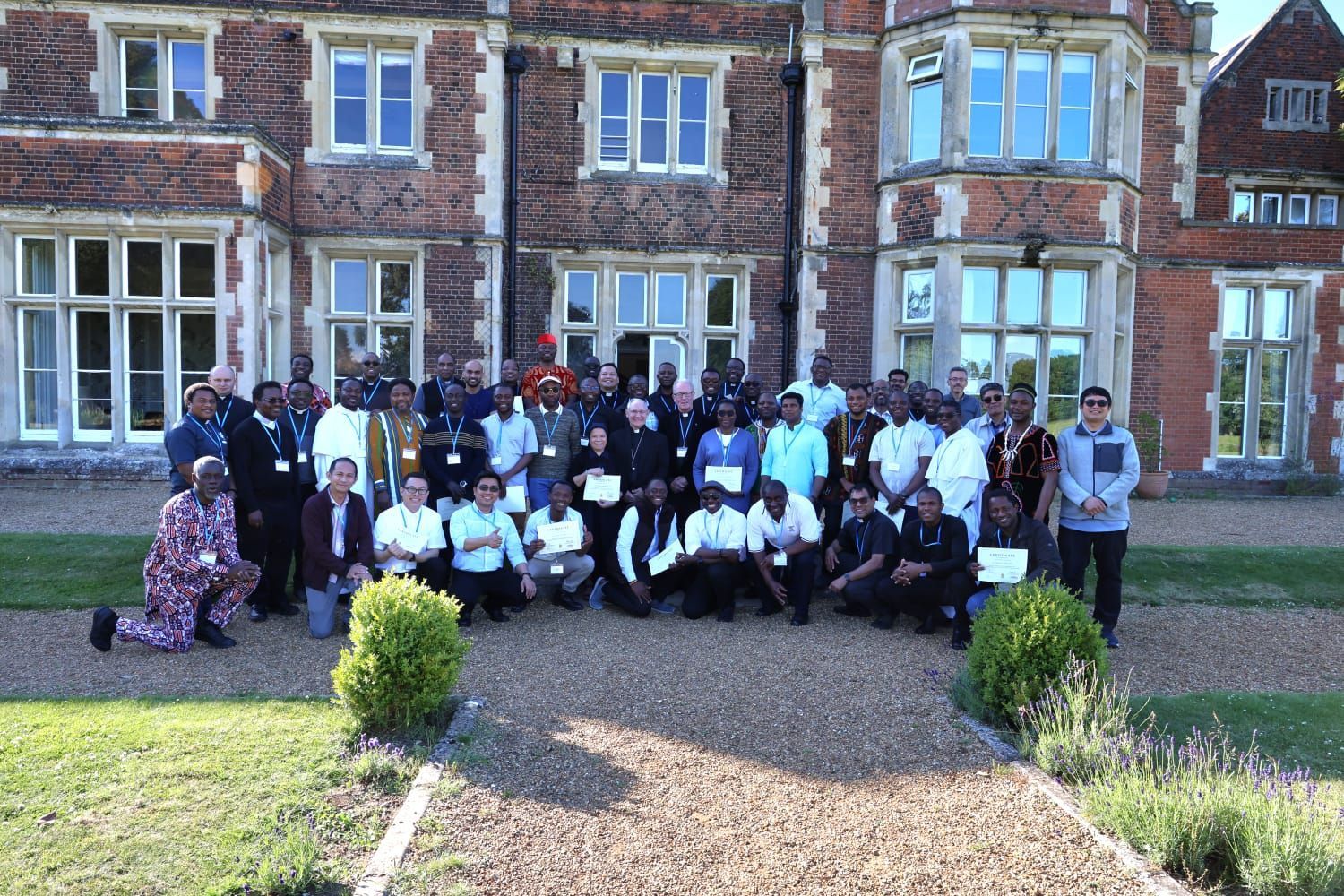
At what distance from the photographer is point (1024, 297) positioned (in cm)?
1263

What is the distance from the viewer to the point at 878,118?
1288cm

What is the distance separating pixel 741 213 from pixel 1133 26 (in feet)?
19.1

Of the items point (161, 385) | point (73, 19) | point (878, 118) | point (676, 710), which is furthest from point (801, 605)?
point (73, 19)

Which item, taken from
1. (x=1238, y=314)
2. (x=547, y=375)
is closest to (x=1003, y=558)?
(x=547, y=375)

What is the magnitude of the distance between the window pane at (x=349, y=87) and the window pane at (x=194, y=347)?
3.19 meters

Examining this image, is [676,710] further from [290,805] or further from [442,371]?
[442,371]

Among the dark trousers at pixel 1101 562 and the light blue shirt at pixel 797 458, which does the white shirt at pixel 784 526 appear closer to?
the light blue shirt at pixel 797 458

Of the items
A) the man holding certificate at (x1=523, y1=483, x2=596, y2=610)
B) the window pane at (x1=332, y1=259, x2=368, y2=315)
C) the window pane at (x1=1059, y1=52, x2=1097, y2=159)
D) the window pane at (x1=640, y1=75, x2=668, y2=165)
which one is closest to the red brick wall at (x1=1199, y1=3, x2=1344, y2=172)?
the window pane at (x1=1059, y1=52, x2=1097, y2=159)

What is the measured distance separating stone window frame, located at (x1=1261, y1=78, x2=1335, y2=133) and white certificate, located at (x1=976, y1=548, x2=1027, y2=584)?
15945 mm

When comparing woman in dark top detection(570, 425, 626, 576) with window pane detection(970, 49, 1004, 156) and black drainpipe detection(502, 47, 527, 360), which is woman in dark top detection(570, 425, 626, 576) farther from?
window pane detection(970, 49, 1004, 156)

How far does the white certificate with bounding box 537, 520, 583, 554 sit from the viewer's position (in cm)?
729

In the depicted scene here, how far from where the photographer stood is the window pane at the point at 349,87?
12797mm

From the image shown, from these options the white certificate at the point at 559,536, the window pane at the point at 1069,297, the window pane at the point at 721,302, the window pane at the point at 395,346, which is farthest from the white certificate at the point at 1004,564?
the window pane at the point at 395,346

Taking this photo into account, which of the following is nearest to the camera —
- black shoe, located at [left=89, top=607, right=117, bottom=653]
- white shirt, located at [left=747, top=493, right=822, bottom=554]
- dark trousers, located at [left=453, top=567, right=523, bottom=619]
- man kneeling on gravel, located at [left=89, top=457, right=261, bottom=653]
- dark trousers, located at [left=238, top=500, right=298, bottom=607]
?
black shoe, located at [left=89, top=607, right=117, bottom=653]
